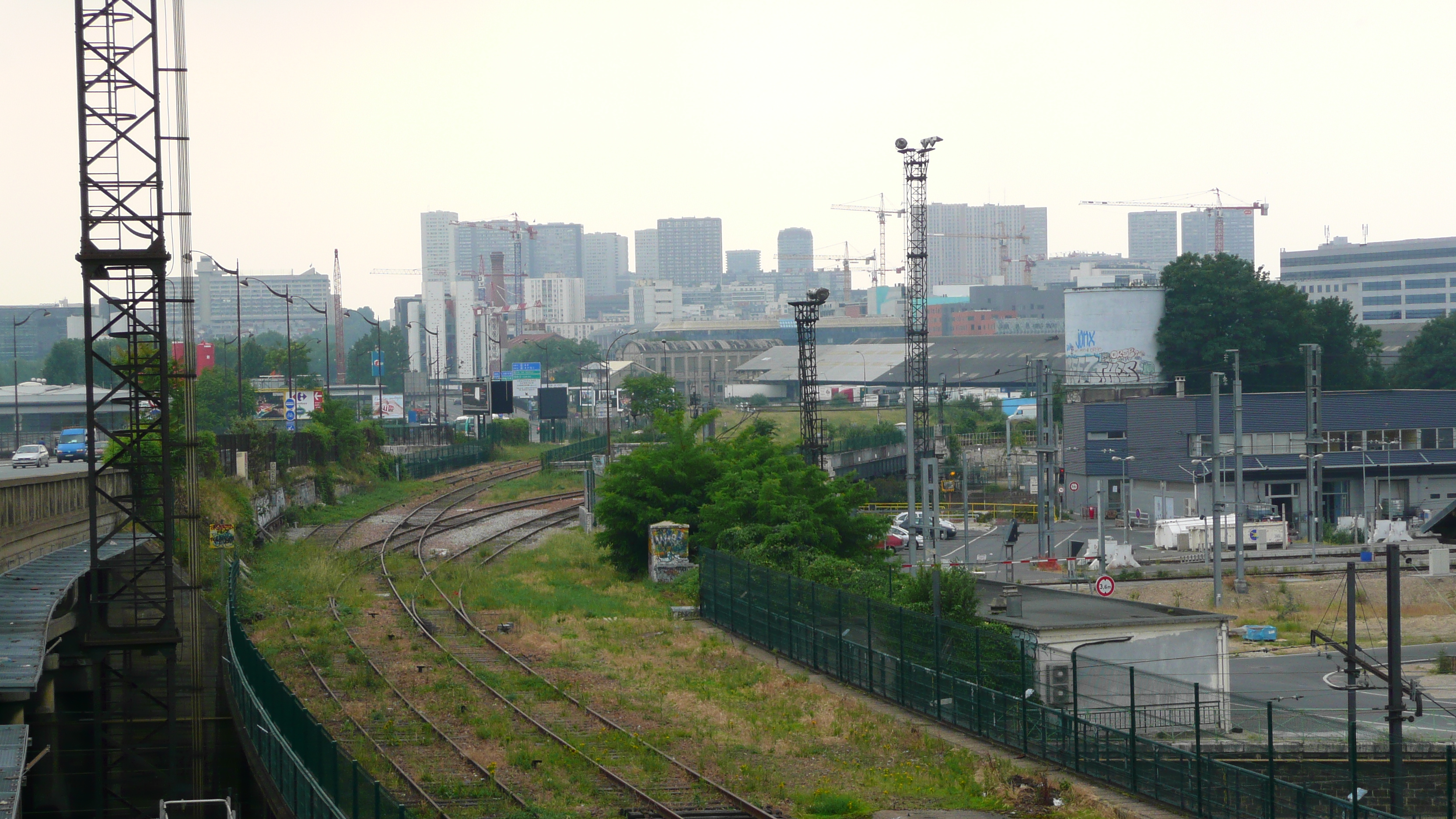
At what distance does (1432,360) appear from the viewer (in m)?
95.6

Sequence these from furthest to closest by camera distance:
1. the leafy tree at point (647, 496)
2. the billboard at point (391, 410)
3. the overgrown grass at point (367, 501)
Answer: the billboard at point (391, 410) → the overgrown grass at point (367, 501) → the leafy tree at point (647, 496)

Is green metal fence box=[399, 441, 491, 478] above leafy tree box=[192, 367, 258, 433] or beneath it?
beneath

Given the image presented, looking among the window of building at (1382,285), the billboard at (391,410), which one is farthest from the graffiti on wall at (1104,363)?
the window of building at (1382,285)

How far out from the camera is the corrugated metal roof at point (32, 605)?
18828 mm

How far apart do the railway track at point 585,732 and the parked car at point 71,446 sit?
28773 mm

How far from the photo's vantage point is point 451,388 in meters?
168

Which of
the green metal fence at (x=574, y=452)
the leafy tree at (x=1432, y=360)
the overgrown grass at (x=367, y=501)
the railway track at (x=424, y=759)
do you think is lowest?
the railway track at (x=424, y=759)

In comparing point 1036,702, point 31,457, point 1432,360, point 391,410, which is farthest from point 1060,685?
point 391,410

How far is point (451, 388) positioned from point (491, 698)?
483 ft

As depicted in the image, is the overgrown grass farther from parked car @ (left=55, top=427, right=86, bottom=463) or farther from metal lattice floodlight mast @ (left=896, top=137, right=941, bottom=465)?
metal lattice floodlight mast @ (left=896, top=137, right=941, bottom=465)

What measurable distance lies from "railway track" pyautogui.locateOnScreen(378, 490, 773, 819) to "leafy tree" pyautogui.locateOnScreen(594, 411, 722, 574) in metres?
7.04

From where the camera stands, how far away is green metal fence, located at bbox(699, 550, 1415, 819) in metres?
18.0

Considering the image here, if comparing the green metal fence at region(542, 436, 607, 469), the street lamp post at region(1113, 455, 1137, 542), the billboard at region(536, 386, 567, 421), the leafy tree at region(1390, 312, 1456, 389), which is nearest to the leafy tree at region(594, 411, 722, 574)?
the street lamp post at region(1113, 455, 1137, 542)

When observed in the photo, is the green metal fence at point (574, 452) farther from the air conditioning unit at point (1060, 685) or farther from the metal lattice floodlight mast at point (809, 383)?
the air conditioning unit at point (1060, 685)
